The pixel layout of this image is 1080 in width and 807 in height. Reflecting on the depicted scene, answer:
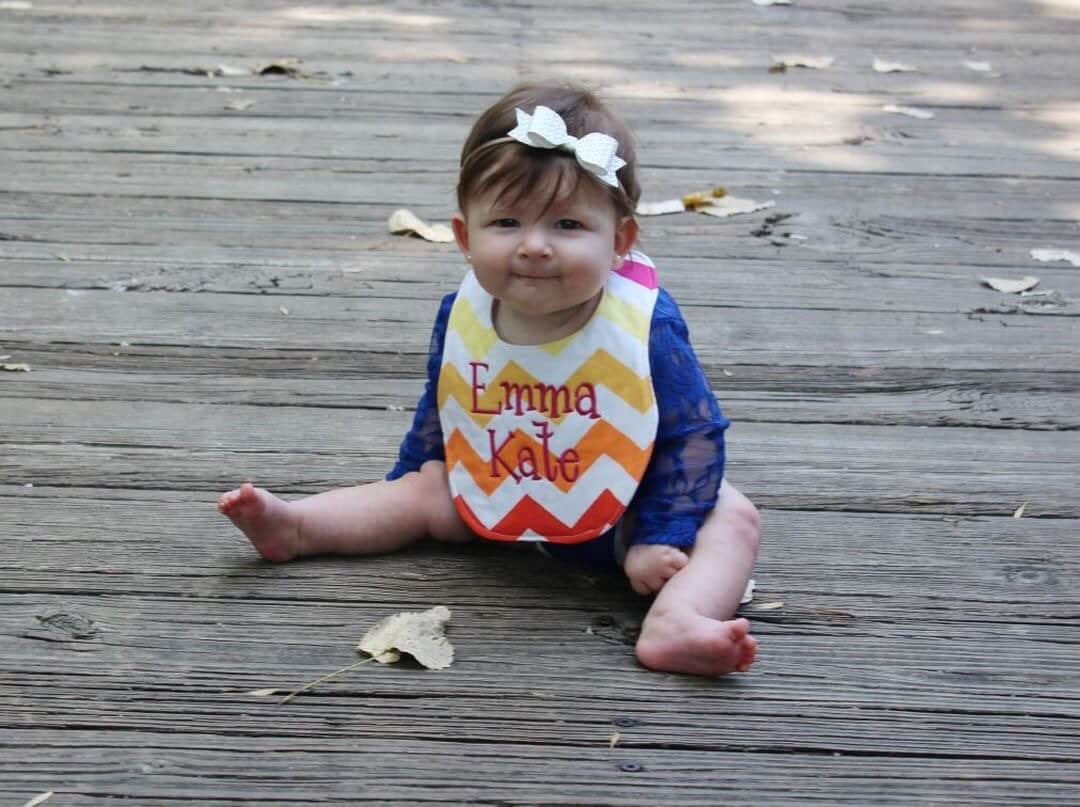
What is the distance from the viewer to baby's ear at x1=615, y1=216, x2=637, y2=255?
1.88m

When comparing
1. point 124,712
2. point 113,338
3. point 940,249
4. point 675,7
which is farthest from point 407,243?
point 675,7

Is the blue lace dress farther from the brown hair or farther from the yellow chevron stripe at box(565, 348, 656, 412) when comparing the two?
the brown hair

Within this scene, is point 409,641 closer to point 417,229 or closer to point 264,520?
point 264,520

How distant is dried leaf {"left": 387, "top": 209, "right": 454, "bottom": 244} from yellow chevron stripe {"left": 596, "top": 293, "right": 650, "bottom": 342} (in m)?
1.35

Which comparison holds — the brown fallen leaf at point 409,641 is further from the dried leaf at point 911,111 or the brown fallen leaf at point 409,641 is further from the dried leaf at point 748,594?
the dried leaf at point 911,111

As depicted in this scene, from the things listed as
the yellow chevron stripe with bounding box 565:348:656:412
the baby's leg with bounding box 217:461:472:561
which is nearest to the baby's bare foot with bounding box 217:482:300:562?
the baby's leg with bounding box 217:461:472:561

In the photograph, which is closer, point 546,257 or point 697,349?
point 546,257

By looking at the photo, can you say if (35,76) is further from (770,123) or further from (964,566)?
(964,566)

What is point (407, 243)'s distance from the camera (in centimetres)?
322

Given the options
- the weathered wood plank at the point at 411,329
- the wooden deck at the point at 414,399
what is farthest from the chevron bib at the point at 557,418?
the weathered wood plank at the point at 411,329

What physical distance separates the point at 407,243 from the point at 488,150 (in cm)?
143

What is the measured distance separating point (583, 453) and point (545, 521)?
110mm

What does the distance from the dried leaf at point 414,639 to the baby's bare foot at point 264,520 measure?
0.67 ft

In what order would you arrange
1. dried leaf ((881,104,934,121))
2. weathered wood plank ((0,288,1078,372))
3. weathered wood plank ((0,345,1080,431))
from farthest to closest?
1. dried leaf ((881,104,934,121))
2. weathered wood plank ((0,288,1078,372))
3. weathered wood plank ((0,345,1080,431))
